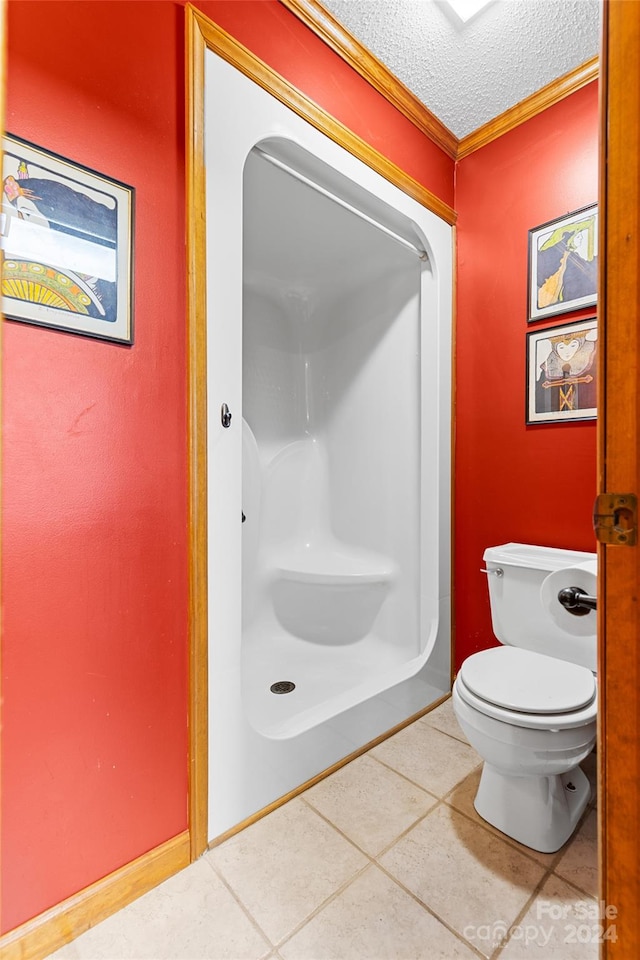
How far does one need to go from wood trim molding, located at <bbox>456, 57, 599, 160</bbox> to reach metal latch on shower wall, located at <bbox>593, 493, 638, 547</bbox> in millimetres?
1995

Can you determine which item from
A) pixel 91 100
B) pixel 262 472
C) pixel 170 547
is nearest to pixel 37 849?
pixel 170 547

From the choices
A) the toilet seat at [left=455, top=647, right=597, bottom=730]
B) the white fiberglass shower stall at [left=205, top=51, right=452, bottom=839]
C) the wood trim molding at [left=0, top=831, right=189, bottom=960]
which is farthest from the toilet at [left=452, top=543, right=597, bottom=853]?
the wood trim molding at [left=0, top=831, right=189, bottom=960]

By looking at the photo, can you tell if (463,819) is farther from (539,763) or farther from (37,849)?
(37,849)

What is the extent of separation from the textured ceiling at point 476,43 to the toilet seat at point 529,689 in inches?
83.3

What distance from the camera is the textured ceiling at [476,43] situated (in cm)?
144

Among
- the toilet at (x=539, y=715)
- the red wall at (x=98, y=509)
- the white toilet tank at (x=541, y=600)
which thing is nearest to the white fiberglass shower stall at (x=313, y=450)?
the red wall at (x=98, y=509)

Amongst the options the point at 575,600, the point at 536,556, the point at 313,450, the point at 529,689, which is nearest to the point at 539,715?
the point at 529,689

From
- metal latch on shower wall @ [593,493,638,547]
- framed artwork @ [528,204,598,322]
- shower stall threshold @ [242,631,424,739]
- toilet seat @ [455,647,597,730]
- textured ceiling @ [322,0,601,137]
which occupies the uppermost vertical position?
textured ceiling @ [322,0,601,137]

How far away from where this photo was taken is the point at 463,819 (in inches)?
52.0

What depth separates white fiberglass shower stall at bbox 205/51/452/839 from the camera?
48.0 inches

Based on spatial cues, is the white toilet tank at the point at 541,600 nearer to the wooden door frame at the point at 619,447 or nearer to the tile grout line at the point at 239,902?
the wooden door frame at the point at 619,447

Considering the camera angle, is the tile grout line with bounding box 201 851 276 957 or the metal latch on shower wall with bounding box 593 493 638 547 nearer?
the metal latch on shower wall with bounding box 593 493 638 547

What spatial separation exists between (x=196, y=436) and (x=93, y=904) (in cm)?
112

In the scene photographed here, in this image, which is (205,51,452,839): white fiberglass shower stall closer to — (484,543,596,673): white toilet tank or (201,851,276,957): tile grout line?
(201,851,276,957): tile grout line
